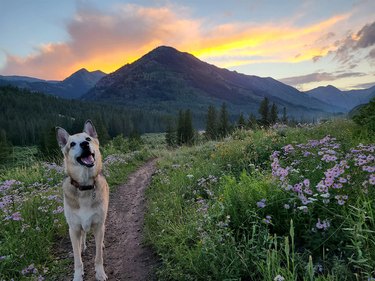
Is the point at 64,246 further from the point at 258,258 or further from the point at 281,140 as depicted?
the point at 281,140

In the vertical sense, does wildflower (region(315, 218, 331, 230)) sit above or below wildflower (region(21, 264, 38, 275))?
above

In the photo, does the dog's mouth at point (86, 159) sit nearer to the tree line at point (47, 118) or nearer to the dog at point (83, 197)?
the dog at point (83, 197)

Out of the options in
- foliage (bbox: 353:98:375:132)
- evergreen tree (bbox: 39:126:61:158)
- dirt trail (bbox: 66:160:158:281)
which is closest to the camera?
dirt trail (bbox: 66:160:158:281)

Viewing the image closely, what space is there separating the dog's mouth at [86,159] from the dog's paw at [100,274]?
1781 millimetres

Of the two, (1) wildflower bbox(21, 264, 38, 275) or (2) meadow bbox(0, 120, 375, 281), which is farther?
(1) wildflower bbox(21, 264, 38, 275)

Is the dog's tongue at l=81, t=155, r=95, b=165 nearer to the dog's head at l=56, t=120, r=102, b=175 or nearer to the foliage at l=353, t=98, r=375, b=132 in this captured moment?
the dog's head at l=56, t=120, r=102, b=175

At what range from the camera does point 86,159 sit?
5207 mm

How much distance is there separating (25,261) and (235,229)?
3690mm

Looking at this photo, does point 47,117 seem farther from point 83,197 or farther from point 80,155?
point 83,197

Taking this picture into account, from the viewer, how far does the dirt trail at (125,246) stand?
16.6 feet

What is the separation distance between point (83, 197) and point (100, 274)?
135 cm

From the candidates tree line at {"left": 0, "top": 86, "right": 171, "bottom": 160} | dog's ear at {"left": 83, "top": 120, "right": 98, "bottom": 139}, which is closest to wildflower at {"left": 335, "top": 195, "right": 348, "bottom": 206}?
dog's ear at {"left": 83, "top": 120, "right": 98, "bottom": 139}

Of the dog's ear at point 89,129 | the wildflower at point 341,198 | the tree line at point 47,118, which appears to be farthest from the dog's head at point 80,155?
the tree line at point 47,118

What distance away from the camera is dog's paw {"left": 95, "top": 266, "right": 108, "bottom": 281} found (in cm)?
496
